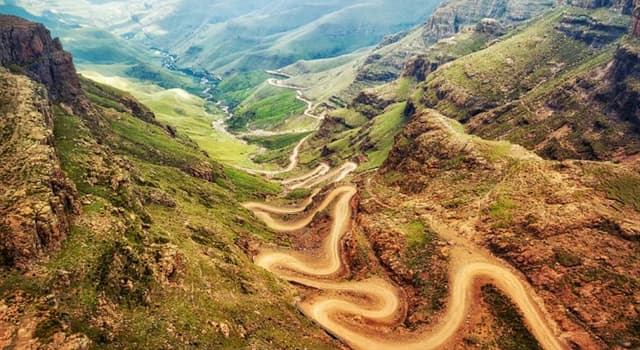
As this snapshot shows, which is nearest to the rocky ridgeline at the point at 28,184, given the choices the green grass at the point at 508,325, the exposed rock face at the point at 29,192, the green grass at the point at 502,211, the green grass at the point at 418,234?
the exposed rock face at the point at 29,192

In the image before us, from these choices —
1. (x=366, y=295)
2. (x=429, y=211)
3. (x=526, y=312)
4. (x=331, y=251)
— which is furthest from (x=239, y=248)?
(x=526, y=312)

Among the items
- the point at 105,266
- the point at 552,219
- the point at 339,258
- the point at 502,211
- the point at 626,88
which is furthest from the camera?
the point at 626,88

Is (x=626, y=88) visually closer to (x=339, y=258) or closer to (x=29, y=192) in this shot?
(x=339, y=258)

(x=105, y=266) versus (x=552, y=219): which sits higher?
(x=105, y=266)

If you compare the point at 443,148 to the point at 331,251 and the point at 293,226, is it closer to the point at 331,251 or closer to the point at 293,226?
the point at 331,251

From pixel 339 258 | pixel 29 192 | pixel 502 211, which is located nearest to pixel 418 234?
pixel 502 211

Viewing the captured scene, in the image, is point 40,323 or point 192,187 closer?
point 40,323
